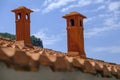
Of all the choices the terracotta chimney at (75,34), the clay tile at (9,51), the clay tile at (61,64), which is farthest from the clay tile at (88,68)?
the terracotta chimney at (75,34)

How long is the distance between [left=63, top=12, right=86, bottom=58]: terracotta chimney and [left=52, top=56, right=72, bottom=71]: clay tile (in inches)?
240

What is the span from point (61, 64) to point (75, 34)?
6756mm

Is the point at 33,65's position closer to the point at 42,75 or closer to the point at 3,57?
the point at 42,75

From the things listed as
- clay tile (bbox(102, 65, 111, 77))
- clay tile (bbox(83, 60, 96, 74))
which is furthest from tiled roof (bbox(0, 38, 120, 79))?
clay tile (bbox(102, 65, 111, 77))

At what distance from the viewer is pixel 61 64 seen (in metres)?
3.60

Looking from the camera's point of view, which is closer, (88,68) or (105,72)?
(88,68)

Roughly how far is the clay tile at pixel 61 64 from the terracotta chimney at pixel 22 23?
19.9 ft

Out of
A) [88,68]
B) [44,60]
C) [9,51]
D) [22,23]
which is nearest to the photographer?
[9,51]

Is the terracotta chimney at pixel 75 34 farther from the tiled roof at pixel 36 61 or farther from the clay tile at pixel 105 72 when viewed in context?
the tiled roof at pixel 36 61

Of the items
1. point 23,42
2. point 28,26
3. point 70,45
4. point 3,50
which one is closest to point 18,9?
point 28,26

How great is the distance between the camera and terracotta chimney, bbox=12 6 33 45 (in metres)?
9.84

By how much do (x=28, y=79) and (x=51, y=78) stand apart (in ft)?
1.73

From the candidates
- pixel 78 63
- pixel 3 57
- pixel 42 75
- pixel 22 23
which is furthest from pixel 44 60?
pixel 22 23

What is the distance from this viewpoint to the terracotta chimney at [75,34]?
1019cm
